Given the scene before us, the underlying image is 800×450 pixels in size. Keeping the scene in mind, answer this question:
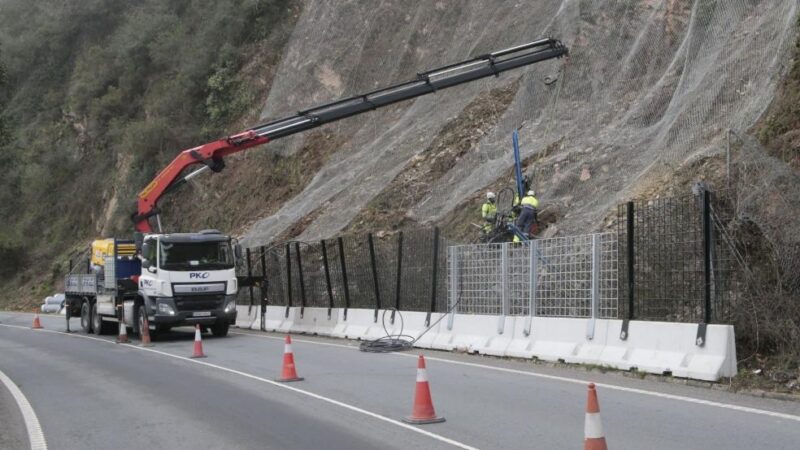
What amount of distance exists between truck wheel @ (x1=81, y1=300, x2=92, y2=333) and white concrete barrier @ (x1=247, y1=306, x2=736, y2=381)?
400 inches

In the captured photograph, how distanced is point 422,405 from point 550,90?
18501mm

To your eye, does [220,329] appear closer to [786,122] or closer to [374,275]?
[374,275]

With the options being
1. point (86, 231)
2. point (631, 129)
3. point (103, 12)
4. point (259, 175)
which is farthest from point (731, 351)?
point (103, 12)

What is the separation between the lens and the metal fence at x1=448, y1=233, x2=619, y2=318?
547 inches

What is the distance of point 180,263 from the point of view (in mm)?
22000

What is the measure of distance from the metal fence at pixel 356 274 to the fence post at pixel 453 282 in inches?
20.1

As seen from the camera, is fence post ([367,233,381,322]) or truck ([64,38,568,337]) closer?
fence post ([367,233,381,322])

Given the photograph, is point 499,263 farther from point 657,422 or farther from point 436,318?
point 657,422

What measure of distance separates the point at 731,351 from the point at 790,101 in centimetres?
731

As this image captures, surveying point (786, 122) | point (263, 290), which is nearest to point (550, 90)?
point (263, 290)

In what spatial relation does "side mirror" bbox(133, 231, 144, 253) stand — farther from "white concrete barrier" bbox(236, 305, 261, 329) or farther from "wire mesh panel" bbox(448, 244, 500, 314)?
"wire mesh panel" bbox(448, 244, 500, 314)

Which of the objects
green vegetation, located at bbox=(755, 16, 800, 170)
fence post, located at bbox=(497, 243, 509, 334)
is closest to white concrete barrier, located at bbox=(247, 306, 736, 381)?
fence post, located at bbox=(497, 243, 509, 334)

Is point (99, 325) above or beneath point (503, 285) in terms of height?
beneath

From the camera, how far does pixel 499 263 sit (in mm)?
16484
